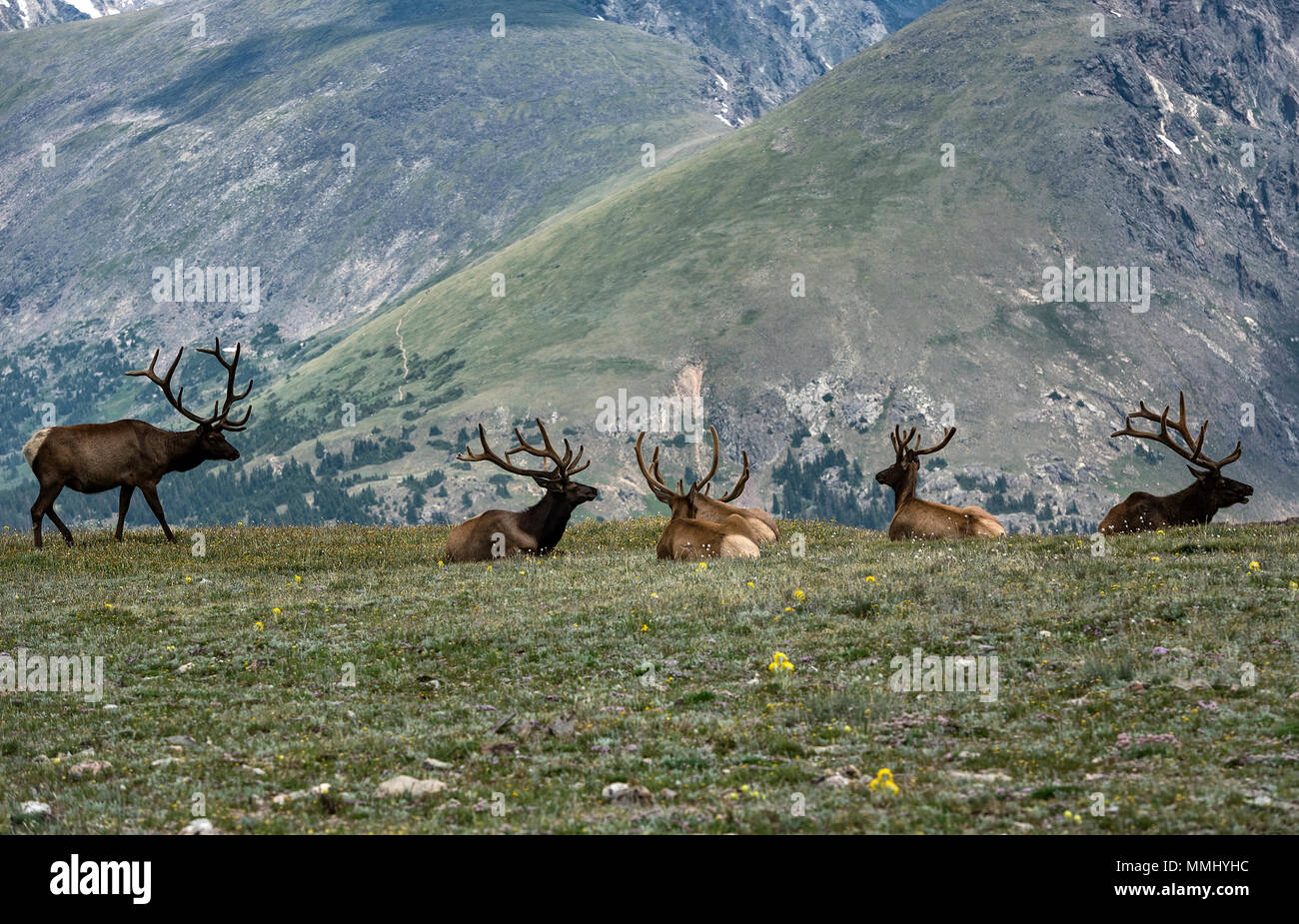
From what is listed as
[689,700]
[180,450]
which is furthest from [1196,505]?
[180,450]

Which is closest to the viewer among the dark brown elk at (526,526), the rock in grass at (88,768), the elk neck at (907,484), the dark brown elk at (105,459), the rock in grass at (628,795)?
the rock in grass at (628,795)

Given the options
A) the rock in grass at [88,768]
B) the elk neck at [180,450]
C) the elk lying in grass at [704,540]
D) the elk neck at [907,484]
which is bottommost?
the rock in grass at [88,768]

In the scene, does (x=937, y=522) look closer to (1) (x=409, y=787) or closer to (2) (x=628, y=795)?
(2) (x=628, y=795)

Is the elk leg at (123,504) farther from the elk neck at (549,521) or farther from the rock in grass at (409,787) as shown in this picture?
the rock in grass at (409,787)

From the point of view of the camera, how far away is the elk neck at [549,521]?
30.1m

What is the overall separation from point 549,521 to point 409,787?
1863cm

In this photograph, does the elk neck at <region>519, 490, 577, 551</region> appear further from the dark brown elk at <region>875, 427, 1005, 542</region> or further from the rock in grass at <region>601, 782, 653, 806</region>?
the rock in grass at <region>601, 782, 653, 806</region>

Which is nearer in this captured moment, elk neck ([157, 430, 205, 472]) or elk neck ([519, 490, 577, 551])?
elk neck ([519, 490, 577, 551])

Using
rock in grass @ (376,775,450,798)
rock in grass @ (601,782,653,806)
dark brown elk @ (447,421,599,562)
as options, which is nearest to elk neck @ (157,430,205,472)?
dark brown elk @ (447,421,599,562)

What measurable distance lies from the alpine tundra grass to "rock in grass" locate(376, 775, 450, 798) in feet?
0.29

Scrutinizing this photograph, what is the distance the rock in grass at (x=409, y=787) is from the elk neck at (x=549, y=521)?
722 inches

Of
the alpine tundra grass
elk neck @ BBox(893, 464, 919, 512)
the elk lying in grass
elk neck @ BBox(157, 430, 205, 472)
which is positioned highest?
elk neck @ BBox(157, 430, 205, 472)

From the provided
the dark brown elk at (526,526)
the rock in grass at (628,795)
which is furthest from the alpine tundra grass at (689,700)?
the dark brown elk at (526,526)

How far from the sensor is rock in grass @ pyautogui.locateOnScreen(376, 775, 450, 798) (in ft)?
38.0
